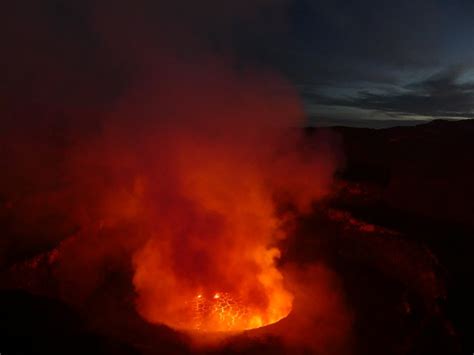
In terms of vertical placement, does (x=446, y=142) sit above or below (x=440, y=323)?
above

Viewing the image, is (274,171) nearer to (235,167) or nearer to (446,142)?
(235,167)

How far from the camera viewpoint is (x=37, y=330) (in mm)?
3850

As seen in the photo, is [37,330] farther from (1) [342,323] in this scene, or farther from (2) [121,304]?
(1) [342,323]

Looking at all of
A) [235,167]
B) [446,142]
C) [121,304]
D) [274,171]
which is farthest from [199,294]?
[446,142]

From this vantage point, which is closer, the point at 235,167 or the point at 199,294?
the point at 199,294

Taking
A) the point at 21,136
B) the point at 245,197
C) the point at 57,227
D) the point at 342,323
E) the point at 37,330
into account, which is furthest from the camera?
the point at 21,136

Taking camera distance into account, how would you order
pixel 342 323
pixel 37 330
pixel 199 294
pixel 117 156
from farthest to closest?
pixel 117 156 → pixel 199 294 → pixel 342 323 → pixel 37 330

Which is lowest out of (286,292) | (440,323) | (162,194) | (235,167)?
(286,292)

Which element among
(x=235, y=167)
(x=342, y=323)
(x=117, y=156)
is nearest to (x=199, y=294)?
(x=342, y=323)

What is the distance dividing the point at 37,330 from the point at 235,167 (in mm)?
5188

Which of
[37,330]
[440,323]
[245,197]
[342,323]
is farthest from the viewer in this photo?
[245,197]

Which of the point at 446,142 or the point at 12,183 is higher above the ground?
the point at 446,142

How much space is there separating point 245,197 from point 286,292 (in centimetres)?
217

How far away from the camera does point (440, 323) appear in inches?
210
